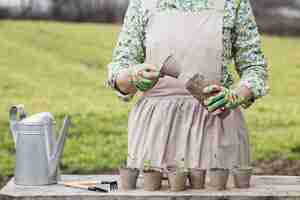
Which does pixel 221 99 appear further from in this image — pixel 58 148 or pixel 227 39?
pixel 58 148

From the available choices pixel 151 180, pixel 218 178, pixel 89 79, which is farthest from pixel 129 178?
pixel 89 79

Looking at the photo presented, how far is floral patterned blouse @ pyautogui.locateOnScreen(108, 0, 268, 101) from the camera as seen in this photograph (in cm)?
303

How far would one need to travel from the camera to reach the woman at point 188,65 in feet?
9.89

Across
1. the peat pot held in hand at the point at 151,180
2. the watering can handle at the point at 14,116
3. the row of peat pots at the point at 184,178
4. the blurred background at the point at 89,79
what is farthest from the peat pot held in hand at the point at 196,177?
the blurred background at the point at 89,79

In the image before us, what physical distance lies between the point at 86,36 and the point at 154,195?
13811 millimetres

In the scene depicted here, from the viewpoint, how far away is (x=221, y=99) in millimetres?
2855

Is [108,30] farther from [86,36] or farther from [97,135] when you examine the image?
[97,135]

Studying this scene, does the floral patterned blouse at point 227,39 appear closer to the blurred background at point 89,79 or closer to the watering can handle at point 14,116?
the watering can handle at point 14,116

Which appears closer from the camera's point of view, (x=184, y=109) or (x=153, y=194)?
(x=153, y=194)

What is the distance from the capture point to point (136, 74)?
2869 millimetres

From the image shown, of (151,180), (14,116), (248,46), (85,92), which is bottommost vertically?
(85,92)

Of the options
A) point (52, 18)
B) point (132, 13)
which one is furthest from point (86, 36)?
point (132, 13)

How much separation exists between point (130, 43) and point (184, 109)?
1.02 feet

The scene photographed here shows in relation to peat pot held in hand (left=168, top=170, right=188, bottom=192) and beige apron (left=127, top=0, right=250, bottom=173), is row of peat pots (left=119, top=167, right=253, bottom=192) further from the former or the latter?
beige apron (left=127, top=0, right=250, bottom=173)
